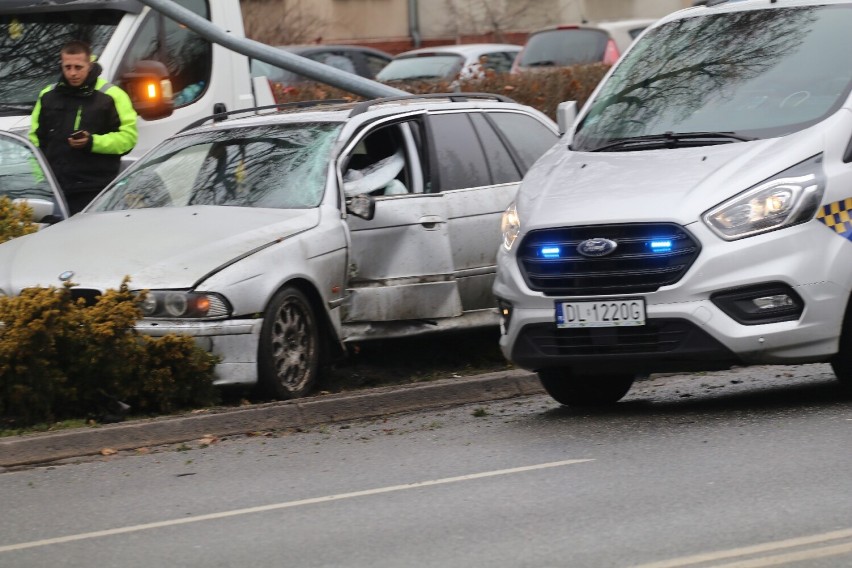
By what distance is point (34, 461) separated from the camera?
28.8 ft

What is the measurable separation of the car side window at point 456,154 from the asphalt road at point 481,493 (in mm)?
2145

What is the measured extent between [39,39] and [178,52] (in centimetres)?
115

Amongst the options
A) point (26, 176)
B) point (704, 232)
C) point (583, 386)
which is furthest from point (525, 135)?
point (704, 232)

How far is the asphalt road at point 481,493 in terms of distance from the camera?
6.21 m

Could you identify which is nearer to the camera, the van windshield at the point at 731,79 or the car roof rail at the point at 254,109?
the van windshield at the point at 731,79

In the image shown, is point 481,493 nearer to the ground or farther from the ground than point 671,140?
nearer to the ground

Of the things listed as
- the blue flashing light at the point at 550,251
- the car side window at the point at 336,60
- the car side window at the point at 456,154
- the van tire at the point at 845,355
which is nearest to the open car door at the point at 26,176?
the car side window at the point at 456,154

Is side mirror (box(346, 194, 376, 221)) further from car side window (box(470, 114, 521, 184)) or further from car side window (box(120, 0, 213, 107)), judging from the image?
car side window (box(120, 0, 213, 107))

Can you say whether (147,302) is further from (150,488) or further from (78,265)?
(150,488)

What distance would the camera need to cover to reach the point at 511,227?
30.8 ft

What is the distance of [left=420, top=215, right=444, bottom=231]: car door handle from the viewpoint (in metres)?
11.1

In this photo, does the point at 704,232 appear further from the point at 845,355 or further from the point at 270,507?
the point at 270,507

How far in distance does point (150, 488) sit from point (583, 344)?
7.53 feet

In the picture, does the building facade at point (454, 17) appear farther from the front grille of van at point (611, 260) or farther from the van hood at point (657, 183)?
the front grille of van at point (611, 260)
